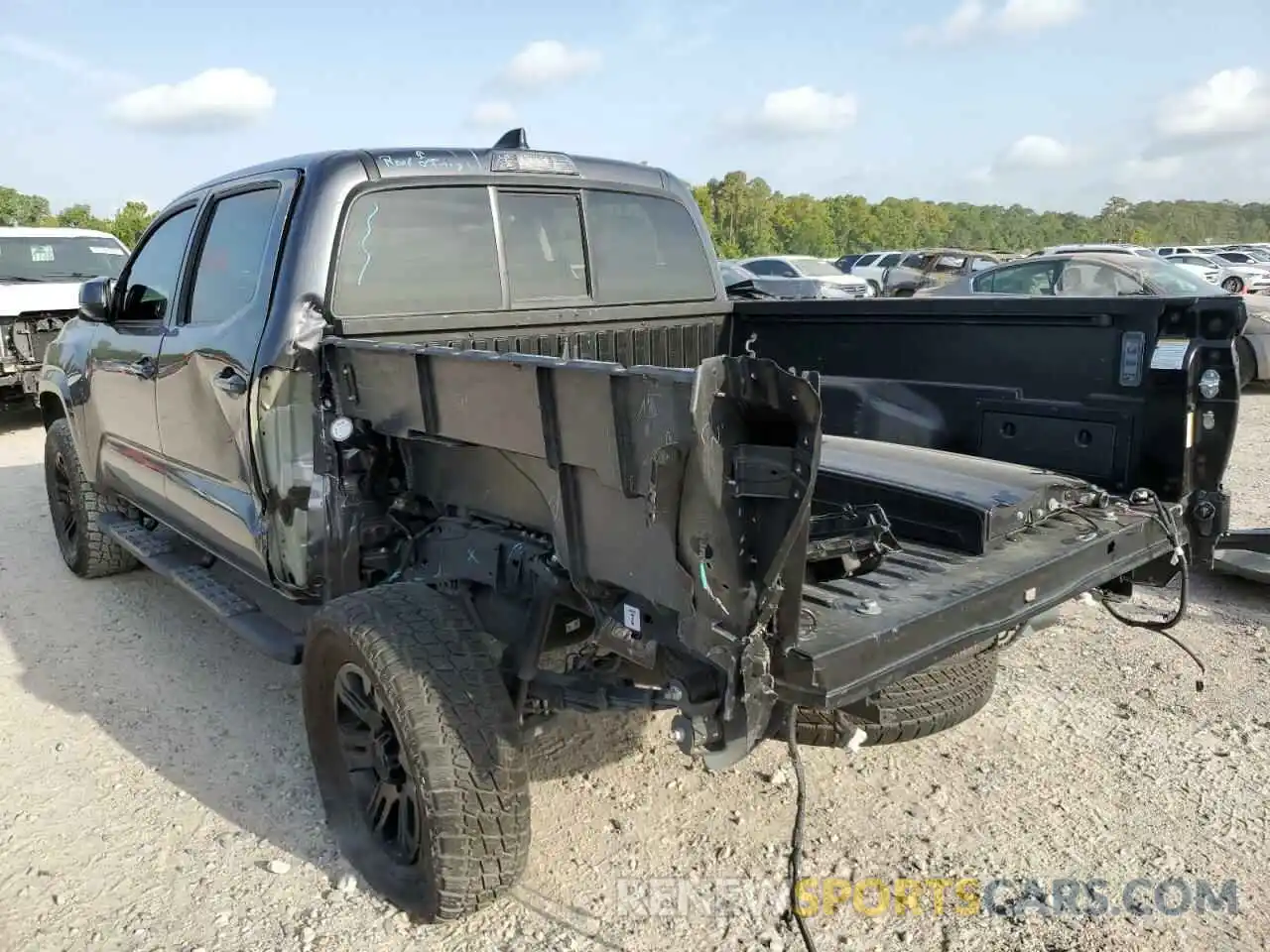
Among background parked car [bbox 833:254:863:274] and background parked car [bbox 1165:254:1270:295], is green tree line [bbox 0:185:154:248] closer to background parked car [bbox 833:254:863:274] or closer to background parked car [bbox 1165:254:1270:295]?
background parked car [bbox 833:254:863:274]

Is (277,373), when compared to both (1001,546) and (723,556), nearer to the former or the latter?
(723,556)

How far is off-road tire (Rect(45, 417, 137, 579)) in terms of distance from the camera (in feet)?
17.5

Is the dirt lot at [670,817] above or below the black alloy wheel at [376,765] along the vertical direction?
below

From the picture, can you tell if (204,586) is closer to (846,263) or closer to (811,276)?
(811,276)

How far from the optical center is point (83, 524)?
213 inches

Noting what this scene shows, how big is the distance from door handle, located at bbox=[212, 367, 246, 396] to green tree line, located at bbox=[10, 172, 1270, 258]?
2464cm

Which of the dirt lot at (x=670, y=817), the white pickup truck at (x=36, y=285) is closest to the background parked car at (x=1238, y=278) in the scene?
the dirt lot at (x=670, y=817)


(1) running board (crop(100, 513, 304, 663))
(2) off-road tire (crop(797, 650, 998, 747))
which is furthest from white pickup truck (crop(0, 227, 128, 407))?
(2) off-road tire (crop(797, 650, 998, 747))

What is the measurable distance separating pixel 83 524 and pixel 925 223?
7696cm

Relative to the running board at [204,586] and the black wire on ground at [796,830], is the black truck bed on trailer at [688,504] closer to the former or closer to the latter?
the black wire on ground at [796,830]

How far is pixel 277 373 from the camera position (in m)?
→ 3.13

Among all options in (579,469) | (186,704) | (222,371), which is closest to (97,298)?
(222,371)

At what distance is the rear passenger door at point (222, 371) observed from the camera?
3.32 meters

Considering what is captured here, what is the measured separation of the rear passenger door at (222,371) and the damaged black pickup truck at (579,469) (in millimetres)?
20
